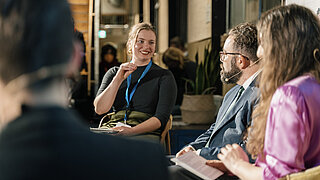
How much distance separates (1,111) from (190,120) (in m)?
3.86

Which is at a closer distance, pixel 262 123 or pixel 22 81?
pixel 22 81

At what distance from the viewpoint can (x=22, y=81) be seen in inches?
26.5

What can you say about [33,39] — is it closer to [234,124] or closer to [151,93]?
[234,124]

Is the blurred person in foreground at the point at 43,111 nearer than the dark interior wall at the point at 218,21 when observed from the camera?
Yes

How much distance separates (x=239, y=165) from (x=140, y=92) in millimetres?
1645

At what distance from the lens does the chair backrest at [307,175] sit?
1.25 meters

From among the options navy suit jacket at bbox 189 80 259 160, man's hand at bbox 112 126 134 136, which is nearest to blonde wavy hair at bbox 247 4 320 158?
navy suit jacket at bbox 189 80 259 160

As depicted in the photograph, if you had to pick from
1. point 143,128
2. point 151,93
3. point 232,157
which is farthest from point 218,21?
point 232,157

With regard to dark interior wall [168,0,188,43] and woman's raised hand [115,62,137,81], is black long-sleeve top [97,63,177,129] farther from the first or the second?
dark interior wall [168,0,188,43]

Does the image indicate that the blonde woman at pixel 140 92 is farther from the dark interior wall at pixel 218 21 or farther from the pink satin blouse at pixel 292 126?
the dark interior wall at pixel 218 21

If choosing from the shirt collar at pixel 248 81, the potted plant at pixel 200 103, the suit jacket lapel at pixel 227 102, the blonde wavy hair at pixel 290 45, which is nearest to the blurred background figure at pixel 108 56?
the potted plant at pixel 200 103

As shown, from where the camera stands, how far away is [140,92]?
121 inches

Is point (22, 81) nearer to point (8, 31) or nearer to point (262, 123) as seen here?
point (8, 31)

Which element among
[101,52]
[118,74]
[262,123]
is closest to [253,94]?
[262,123]
